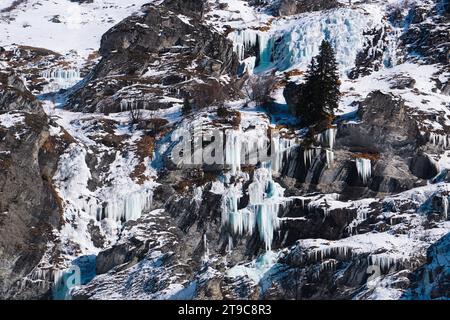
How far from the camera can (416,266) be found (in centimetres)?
4338

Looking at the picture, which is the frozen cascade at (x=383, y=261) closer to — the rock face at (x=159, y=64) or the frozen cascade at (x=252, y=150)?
the frozen cascade at (x=252, y=150)

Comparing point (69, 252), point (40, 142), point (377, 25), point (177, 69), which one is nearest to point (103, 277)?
point (69, 252)

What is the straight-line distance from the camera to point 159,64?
2783 inches

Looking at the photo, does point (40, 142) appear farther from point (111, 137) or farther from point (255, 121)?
point (255, 121)

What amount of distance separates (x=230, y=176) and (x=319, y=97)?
9.23 meters

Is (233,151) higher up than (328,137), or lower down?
lower down

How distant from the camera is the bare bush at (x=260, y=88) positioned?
62.1 metres

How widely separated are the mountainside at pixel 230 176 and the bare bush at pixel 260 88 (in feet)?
0.77

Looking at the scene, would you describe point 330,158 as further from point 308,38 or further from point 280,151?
point 308,38

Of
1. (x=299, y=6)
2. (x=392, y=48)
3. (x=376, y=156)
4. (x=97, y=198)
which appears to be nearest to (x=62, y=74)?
(x=299, y=6)

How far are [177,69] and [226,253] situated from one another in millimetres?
23484

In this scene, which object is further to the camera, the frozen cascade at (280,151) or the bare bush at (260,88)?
the bare bush at (260,88)

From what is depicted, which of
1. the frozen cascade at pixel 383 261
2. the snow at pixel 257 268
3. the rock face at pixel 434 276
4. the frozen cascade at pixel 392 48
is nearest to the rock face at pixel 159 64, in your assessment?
the frozen cascade at pixel 392 48

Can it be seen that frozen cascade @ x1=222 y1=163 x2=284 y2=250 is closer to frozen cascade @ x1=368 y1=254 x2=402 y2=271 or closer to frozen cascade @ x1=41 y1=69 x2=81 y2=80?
frozen cascade @ x1=368 y1=254 x2=402 y2=271
